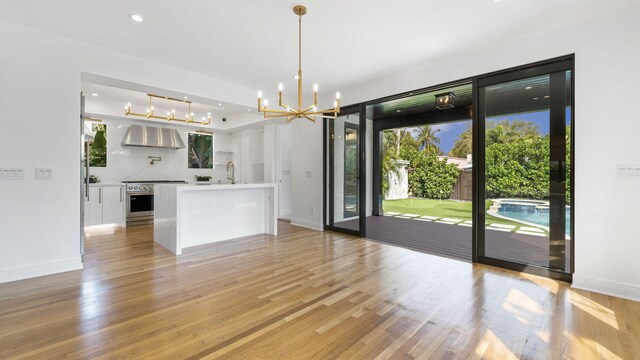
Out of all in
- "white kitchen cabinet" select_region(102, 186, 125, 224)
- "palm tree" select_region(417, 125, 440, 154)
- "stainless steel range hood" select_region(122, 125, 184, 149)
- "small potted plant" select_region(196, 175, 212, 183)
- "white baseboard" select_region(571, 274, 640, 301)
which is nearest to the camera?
"white baseboard" select_region(571, 274, 640, 301)

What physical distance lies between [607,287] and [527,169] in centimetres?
137

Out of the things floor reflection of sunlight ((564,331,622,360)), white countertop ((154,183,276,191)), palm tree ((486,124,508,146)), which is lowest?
floor reflection of sunlight ((564,331,622,360))

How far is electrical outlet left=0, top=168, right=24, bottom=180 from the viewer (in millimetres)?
2973

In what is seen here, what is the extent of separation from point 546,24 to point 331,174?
12.4ft

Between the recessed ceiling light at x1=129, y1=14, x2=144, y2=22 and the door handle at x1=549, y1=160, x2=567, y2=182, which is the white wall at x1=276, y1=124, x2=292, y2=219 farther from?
the door handle at x1=549, y1=160, x2=567, y2=182

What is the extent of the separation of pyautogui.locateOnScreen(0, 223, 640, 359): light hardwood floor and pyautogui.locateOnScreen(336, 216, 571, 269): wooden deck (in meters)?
0.34

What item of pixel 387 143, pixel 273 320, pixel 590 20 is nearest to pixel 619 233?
pixel 590 20

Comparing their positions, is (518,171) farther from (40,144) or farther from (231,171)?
(231,171)

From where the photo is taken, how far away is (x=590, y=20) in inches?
111

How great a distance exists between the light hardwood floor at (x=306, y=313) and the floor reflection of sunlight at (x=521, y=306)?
0.02 metres

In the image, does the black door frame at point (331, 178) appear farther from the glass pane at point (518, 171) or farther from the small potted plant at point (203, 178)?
the small potted plant at point (203, 178)

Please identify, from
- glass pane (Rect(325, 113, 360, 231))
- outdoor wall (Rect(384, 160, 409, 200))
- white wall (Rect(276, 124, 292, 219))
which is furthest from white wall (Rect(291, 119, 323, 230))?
outdoor wall (Rect(384, 160, 409, 200))

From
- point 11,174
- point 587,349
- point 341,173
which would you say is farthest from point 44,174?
point 587,349

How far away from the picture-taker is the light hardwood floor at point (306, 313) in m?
1.80
